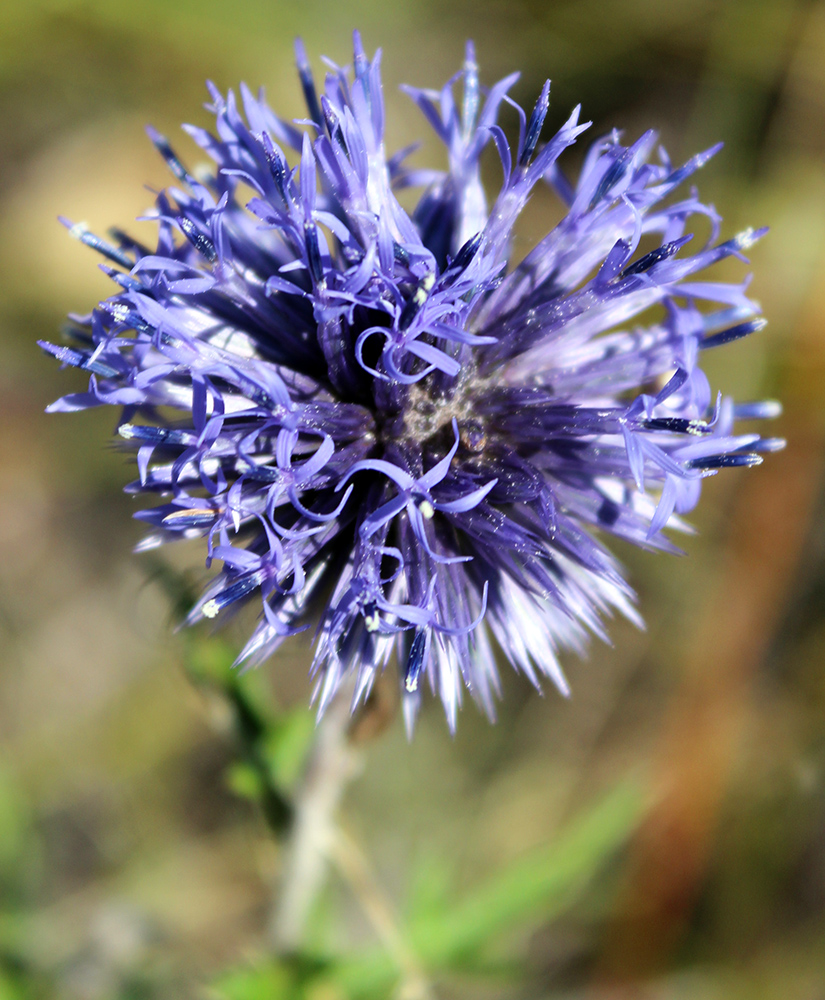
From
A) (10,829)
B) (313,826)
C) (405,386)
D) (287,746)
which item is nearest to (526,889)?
(313,826)

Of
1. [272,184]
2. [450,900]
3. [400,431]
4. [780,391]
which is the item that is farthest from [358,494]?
[780,391]

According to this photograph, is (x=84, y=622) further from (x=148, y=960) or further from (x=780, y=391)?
(x=780, y=391)

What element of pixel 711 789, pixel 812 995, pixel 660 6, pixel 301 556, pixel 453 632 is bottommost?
pixel 812 995

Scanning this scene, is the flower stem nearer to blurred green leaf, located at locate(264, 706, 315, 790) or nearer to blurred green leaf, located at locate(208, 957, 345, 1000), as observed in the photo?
blurred green leaf, located at locate(264, 706, 315, 790)

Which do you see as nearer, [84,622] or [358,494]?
[358,494]

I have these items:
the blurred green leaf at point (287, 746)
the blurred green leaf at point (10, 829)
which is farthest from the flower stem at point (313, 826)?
the blurred green leaf at point (10, 829)

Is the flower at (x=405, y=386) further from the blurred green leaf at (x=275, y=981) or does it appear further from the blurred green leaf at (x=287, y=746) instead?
the blurred green leaf at (x=275, y=981)

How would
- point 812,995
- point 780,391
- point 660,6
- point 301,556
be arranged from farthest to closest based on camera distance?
point 660,6, point 780,391, point 812,995, point 301,556

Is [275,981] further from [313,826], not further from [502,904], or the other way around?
[502,904]
